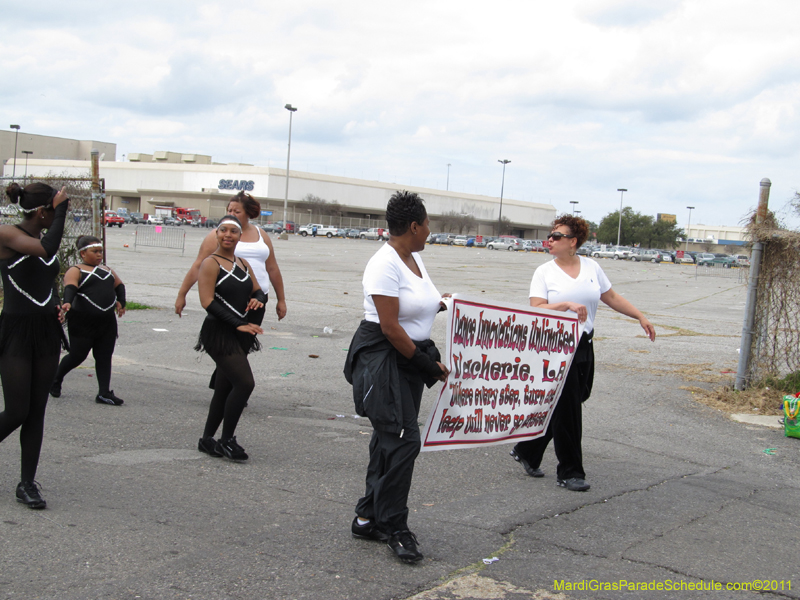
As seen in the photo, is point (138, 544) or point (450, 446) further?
point (450, 446)

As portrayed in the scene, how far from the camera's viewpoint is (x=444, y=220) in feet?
401

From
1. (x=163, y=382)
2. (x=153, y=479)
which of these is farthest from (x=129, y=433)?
(x=163, y=382)

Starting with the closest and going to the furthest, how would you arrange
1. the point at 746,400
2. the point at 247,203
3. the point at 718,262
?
the point at 247,203, the point at 746,400, the point at 718,262

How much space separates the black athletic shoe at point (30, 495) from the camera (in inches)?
169

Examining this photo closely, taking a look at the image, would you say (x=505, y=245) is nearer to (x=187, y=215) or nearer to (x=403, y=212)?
(x=187, y=215)

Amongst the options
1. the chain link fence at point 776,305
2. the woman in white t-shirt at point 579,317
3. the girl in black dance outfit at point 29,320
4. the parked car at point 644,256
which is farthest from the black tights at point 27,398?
the parked car at point 644,256

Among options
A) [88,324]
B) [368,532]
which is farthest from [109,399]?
[368,532]

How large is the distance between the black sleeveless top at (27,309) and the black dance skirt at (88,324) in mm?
2595

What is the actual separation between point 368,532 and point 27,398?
2.17m

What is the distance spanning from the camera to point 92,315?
702 cm

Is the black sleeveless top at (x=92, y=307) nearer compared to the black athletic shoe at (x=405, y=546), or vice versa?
the black athletic shoe at (x=405, y=546)

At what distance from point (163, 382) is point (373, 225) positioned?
110m

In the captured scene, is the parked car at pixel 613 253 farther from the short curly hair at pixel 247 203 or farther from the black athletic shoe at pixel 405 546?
the black athletic shoe at pixel 405 546

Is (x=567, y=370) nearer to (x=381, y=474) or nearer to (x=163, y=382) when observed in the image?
(x=381, y=474)
